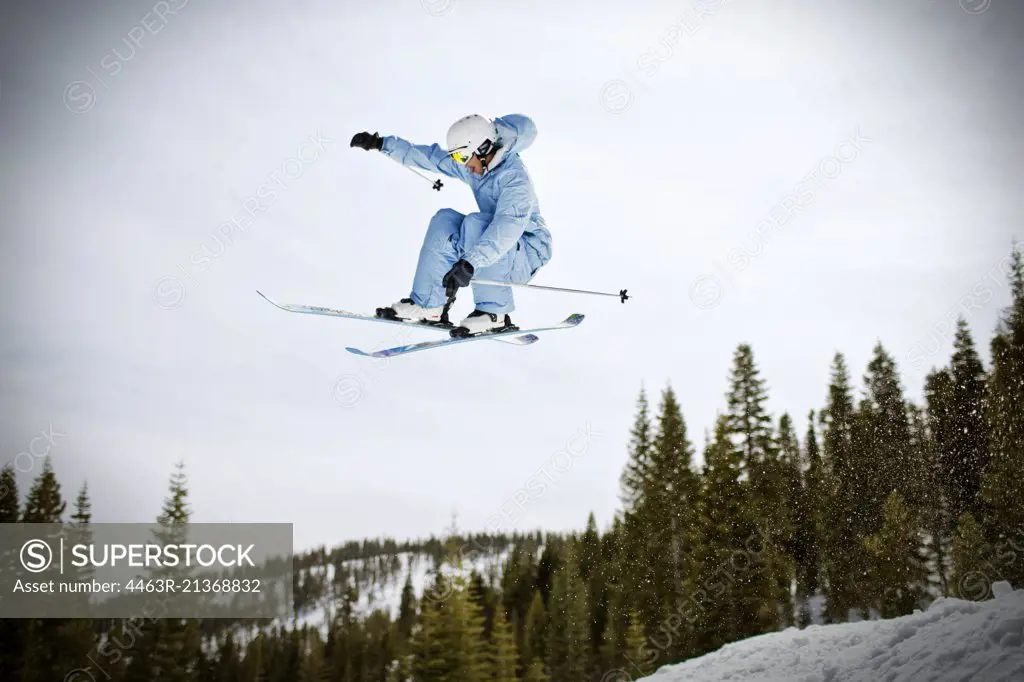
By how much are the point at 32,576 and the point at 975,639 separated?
37933 mm

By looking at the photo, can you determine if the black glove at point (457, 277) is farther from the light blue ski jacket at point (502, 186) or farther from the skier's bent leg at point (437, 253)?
the skier's bent leg at point (437, 253)

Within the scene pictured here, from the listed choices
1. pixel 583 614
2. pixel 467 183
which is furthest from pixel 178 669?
pixel 467 183

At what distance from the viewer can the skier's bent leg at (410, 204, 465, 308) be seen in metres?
6.66

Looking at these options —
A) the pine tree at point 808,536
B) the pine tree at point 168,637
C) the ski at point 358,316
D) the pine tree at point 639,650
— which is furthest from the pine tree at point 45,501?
the pine tree at point 808,536

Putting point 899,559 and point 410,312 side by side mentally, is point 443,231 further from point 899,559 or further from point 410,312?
point 899,559

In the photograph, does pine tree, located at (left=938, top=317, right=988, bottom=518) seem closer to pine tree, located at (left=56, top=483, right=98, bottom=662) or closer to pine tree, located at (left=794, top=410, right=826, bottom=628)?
pine tree, located at (left=794, top=410, right=826, bottom=628)

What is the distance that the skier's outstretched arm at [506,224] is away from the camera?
607cm

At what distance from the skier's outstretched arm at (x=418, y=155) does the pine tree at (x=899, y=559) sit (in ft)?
87.2

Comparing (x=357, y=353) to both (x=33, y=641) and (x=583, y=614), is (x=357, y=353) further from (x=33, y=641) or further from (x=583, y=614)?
(x=583, y=614)

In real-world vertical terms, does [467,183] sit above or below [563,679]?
above

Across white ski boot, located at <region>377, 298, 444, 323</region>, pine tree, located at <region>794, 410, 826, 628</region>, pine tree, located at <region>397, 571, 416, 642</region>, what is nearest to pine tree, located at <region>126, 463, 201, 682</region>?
white ski boot, located at <region>377, 298, 444, 323</region>

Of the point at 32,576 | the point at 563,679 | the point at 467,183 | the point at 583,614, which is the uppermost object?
the point at 467,183

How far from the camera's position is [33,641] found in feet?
95.0

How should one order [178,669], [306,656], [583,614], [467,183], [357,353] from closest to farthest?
[467,183] → [357,353] → [178,669] → [583,614] → [306,656]
